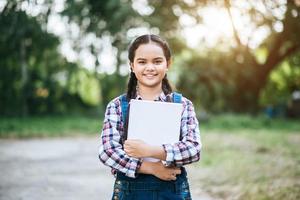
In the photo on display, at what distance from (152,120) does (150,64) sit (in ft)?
1.01

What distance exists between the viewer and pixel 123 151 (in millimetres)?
2258

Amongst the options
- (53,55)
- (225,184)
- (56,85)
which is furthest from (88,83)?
(225,184)

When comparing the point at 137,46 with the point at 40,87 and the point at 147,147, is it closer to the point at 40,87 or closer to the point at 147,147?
the point at 147,147

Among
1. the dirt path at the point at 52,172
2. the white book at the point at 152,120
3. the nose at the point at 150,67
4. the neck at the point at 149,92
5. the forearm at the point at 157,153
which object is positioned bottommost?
the dirt path at the point at 52,172

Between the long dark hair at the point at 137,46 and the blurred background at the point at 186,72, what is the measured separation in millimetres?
2656

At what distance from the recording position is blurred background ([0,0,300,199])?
20.9 ft

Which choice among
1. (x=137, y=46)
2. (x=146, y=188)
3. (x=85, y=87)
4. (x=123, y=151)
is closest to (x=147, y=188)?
(x=146, y=188)

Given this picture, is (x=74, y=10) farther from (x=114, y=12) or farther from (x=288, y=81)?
(x=288, y=81)

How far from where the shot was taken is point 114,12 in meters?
11.3

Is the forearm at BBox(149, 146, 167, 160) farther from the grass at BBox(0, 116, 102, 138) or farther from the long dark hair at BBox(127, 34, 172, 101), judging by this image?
the grass at BBox(0, 116, 102, 138)

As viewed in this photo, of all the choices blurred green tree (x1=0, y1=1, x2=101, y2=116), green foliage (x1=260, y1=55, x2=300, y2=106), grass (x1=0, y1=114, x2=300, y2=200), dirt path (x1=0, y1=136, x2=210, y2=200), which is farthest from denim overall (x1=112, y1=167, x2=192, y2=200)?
green foliage (x1=260, y1=55, x2=300, y2=106)

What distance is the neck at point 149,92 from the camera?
7.94ft

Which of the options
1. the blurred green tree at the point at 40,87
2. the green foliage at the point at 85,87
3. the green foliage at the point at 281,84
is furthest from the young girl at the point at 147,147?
the green foliage at the point at 281,84

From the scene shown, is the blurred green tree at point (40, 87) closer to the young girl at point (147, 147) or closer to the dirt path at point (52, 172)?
the dirt path at point (52, 172)
